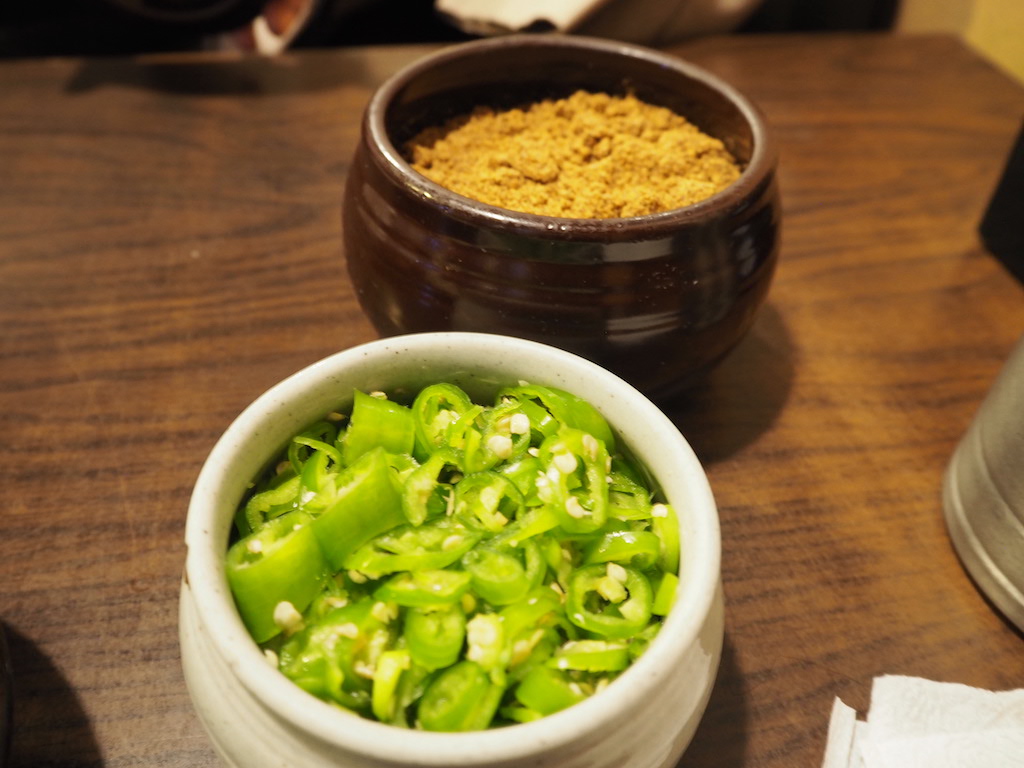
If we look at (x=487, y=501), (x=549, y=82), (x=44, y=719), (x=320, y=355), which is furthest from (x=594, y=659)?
(x=549, y=82)

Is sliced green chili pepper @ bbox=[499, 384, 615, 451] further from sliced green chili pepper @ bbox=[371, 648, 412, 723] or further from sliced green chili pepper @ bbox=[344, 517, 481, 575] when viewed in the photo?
sliced green chili pepper @ bbox=[371, 648, 412, 723]

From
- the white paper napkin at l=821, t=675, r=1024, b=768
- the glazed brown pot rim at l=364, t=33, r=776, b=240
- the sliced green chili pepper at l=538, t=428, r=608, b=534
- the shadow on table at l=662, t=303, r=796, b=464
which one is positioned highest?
the glazed brown pot rim at l=364, t=33, r=776, b=240

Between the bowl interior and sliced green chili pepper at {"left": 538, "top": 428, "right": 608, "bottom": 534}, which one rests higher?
the bowl interior

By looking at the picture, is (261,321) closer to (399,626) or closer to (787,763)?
(399,626)

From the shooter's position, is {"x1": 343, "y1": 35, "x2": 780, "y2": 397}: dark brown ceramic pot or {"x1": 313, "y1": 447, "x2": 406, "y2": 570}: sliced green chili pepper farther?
{"x1": 343, "y1": 35, "x2": 780, "y2": 397}: dark brown ceramic pot

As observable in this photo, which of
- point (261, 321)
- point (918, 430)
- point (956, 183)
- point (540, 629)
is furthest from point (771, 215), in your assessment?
point (956, 183)

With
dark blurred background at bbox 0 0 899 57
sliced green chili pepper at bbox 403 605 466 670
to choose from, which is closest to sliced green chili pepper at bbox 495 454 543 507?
sliced green chili pepper at bbox 403 605 466 670

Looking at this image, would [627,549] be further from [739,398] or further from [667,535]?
[739,398]
